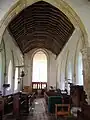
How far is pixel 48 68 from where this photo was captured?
917 inches

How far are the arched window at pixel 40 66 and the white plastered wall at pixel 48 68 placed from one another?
426mm

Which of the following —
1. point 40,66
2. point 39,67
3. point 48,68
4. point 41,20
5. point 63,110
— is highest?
point 41,20

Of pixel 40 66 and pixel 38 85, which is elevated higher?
pixel 40 66

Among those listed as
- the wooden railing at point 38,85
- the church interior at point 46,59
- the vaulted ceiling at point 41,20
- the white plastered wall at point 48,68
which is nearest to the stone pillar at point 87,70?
the church interior at point 46,59

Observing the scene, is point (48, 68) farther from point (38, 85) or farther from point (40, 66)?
point (38, 85)

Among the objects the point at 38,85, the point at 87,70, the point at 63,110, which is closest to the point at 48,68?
the point at 38,85

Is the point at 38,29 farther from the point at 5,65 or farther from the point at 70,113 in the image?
the point at 70,113

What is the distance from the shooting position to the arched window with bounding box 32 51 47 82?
76.4 feet

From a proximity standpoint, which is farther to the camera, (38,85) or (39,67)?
(39,67)

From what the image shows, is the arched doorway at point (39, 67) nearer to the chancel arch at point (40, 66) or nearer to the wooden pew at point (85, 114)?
the chancel arch at point (40, 66)

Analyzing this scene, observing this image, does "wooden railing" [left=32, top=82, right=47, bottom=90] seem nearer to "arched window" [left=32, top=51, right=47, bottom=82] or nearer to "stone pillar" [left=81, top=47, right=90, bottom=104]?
"arched window" [left=32, top=51, right=47, bottom=82]

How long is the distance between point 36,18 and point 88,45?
5.39 m

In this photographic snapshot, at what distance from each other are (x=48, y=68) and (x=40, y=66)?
0.89m

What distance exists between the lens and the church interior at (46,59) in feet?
25.4
